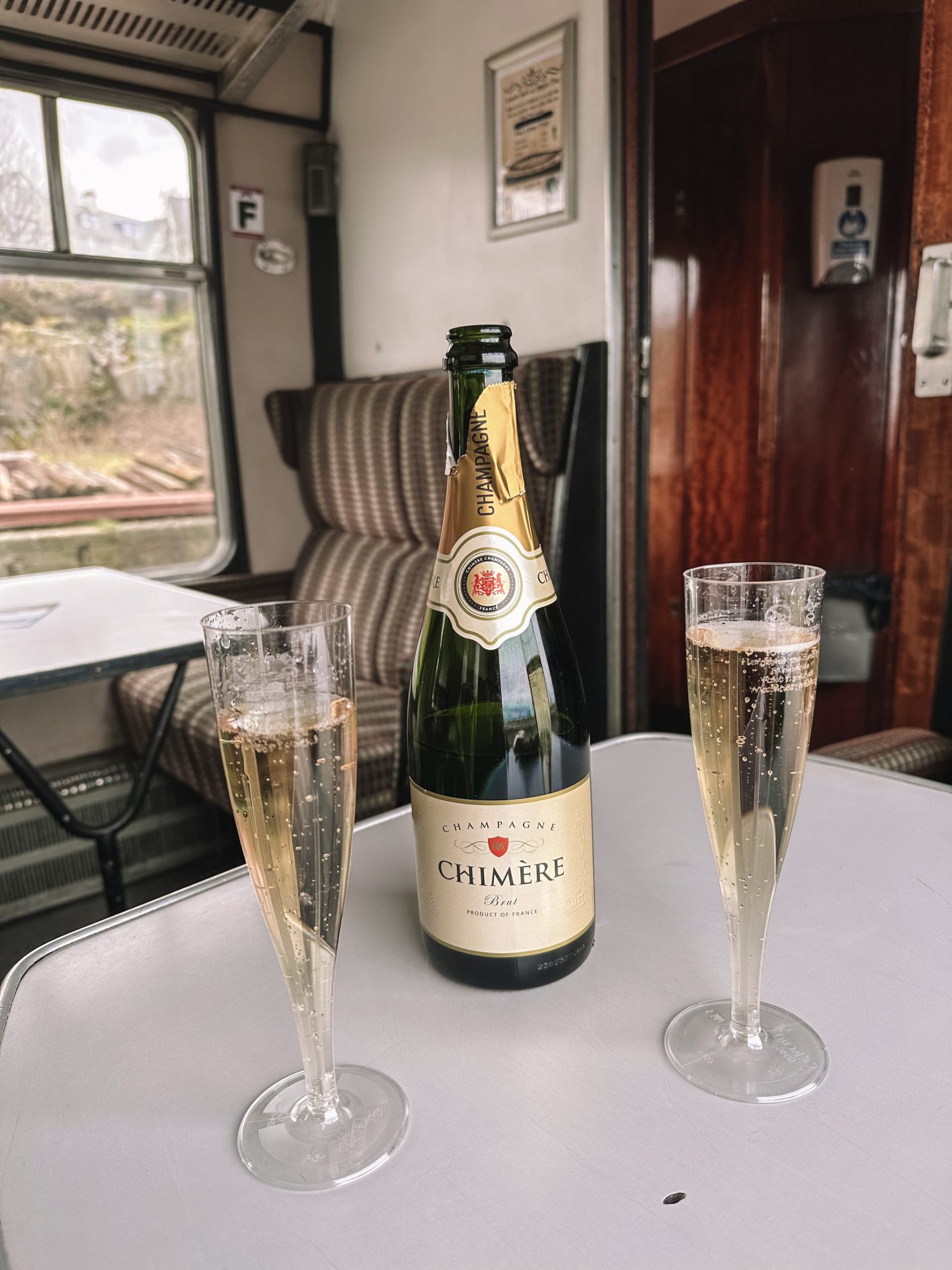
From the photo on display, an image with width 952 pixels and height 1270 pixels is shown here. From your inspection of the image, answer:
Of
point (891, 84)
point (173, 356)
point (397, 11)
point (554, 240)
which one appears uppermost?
point (397, 11)

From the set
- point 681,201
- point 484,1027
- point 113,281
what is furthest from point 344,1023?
point 681,201

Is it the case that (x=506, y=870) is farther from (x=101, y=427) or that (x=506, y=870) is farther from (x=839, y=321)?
(x=839, y=321)

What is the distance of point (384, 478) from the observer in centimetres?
315

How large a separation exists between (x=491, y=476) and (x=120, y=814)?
6.30 ft

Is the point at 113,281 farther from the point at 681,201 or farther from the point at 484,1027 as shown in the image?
the point at 484,1027

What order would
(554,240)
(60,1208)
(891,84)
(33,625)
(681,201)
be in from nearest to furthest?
(60,1208) < (33,625) < (554,240) < (891,84) < (681,201)

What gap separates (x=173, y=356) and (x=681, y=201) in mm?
2087

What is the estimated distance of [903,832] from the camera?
0.87 meters

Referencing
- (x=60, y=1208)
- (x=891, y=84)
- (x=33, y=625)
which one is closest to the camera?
(x=60, y=1208)

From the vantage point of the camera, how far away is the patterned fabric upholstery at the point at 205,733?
2.50 meters

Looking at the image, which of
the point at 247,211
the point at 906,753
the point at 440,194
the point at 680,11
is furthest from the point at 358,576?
the point at 680,11

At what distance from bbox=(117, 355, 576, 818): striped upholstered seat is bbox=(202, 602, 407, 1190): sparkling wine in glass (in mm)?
1843

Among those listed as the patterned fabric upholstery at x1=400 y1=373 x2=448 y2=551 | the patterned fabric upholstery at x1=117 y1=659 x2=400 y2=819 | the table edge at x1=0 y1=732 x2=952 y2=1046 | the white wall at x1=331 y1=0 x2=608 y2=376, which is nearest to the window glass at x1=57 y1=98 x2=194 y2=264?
the white wall at x1=331 y1=0 x2=608 y2=376

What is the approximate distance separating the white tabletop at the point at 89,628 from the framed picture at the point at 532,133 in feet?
4.94
